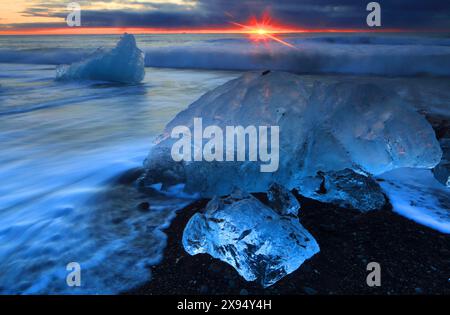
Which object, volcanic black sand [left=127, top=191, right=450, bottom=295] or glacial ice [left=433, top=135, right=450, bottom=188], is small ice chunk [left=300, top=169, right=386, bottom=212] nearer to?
volcanic black sand [left=127, top=191, right=450, bottom=295]

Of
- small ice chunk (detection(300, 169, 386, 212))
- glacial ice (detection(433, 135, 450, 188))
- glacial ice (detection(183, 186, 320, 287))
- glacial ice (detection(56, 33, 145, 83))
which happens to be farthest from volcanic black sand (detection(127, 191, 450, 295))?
glacial ice (detection(56, 33, 145, 83))

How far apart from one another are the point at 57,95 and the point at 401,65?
50.9 feet

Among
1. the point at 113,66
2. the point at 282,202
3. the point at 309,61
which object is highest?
the point at 309,61

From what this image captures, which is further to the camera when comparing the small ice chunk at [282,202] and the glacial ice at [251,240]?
the small ice chunk at [282,202]

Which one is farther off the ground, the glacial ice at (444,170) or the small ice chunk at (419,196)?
the glacial ice at (444,170)

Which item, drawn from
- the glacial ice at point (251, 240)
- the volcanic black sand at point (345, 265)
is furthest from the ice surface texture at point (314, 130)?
the glacial ice at point (251, 240)

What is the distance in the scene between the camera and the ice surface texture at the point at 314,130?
8.79 ft

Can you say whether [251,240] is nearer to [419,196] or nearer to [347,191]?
[347,191]

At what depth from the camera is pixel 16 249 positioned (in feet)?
7.79

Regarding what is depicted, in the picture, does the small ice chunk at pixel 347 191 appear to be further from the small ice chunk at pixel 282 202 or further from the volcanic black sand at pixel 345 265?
the small ice chunk at pixel 282 202

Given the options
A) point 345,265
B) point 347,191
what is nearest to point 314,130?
point 347,191

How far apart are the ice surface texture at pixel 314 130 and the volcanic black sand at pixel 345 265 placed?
0.51 meters

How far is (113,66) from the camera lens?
Answer: 1174 centimetres

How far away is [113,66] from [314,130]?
10435 millimetres
